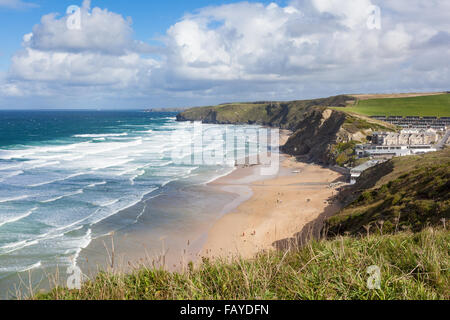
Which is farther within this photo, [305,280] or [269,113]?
[269,113]

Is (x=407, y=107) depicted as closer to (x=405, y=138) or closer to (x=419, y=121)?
(x=419, y=121)

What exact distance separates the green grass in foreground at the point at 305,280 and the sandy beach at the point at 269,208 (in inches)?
316

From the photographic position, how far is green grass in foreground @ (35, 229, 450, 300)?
581 centimetres

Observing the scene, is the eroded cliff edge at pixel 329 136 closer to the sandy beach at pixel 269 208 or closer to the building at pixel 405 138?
the building at pixel 405 138

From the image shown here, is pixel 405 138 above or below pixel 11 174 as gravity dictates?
above

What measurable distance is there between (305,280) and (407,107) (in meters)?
105

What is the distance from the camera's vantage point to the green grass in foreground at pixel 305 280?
581 centimetres

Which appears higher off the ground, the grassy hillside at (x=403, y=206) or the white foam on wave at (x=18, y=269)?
the grassy hillside at (x=403, y=206)

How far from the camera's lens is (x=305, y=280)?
6.26m

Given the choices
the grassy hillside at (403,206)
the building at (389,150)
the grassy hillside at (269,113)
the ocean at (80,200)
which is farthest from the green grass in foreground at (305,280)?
the grassy hillside at (269,113)

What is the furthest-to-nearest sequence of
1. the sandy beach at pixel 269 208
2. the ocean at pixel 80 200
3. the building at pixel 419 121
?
the building at pixel 419 121 < the sandy beach at pixel 269 208 < the ocean at pixel 80 200

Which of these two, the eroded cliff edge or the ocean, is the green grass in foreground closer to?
the ocean

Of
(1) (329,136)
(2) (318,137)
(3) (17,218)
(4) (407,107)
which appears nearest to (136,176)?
(3) (17,218)
